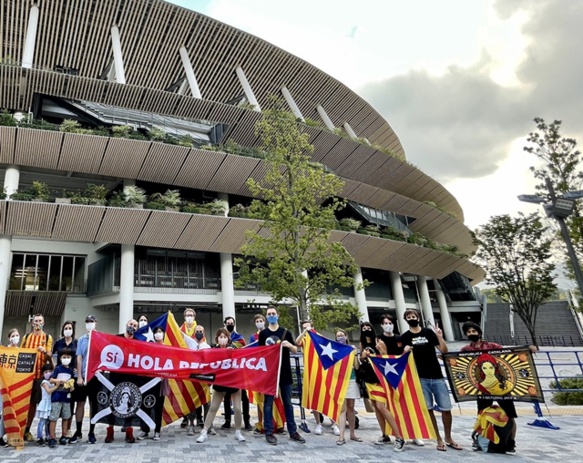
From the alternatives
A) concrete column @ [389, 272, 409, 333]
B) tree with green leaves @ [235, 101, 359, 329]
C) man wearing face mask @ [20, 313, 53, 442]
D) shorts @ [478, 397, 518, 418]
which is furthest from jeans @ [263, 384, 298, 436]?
concrete column @ [389, 272, 409, 333]

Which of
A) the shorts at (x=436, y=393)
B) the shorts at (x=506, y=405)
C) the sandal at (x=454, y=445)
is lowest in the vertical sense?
the sandal at (x=454, y=445)

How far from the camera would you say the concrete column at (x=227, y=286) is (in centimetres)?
2181

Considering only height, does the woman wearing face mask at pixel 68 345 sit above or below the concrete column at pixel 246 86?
→ below

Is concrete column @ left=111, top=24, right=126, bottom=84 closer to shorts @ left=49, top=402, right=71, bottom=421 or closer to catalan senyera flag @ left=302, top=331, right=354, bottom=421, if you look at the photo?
shorts @ left=49, top=402, right=71, bottom=421

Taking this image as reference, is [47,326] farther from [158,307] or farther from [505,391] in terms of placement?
[505,391]

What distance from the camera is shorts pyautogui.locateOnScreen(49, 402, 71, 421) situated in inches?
234

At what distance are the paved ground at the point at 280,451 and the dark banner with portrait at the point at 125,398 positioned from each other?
38cm

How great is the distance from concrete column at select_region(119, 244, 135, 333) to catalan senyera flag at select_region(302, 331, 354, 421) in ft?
49.9

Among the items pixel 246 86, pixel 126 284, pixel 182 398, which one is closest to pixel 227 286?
pixel 126 284

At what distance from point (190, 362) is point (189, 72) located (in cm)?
2509

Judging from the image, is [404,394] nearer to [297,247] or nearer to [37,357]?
[37,357]

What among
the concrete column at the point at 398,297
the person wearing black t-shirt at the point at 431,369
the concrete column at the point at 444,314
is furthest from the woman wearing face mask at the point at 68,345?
the concrete column at the point at 444,314

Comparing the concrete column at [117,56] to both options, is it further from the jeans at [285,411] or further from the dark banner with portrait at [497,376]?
the dark banner with portrait at [497,376]

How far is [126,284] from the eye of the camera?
19.7 metres
